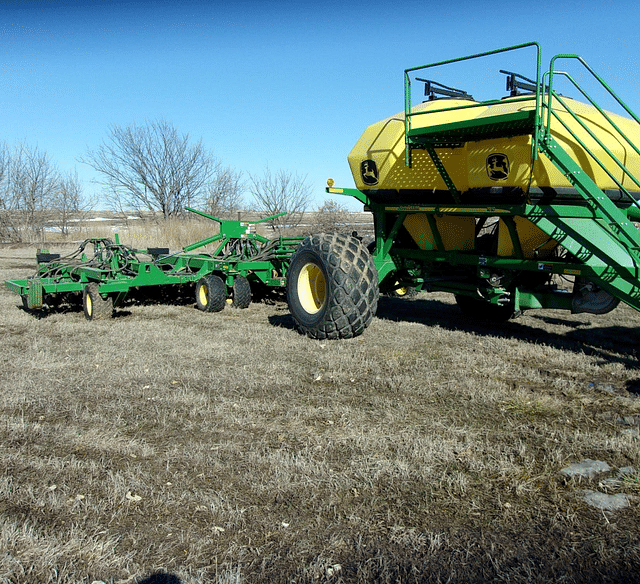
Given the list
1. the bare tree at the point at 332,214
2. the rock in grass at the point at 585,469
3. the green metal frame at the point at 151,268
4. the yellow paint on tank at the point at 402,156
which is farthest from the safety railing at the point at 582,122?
the bare tree at the point at 332,214

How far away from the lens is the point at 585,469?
332cm

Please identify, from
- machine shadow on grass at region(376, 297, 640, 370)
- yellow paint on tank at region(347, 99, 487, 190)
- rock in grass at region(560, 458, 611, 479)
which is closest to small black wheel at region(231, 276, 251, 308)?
machine shadow on grass at region(376, 297, 640, 370)

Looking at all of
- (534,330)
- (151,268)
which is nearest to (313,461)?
(534,330)

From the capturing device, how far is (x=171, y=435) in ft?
12.5

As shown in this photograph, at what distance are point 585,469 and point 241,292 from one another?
6.52 metres

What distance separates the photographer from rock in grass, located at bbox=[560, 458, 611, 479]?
3246 millimetres

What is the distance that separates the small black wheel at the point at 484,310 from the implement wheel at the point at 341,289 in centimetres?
202

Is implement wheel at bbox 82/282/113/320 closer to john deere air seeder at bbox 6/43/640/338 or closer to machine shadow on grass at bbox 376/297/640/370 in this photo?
john deere air seeder at bbox 6/43/640/338

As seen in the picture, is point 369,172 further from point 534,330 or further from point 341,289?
point 534,330

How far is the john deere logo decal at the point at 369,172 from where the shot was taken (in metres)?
7.17

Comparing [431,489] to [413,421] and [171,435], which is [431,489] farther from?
[171,435]

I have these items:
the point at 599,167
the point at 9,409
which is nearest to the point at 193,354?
the point at 9,409

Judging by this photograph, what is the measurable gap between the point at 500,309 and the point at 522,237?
1941mm

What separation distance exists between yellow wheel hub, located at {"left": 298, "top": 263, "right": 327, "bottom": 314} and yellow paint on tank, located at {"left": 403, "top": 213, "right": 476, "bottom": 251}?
53.2 inches
